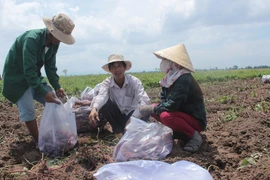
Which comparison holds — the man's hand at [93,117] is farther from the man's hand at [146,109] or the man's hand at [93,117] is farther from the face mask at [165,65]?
the face mask at [165,65]

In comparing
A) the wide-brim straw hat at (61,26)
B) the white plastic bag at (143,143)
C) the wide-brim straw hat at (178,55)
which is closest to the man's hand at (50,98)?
the wide-brim straw hat at (61,26)

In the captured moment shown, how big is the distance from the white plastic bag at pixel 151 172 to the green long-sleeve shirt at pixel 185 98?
920mm

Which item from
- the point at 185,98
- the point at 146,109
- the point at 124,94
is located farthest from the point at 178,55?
the point at 124,94

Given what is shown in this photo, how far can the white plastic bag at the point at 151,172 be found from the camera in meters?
1.78

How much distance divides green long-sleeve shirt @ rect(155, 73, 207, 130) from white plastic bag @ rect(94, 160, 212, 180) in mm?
920

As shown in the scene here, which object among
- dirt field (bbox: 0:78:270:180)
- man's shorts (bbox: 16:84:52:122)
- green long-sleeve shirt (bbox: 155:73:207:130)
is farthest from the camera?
man's shorts (bbox: 16:84:52:122)

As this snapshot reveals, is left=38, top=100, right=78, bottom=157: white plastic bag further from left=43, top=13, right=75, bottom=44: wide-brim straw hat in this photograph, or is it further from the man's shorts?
left=43, top=13, right=75, bottom=44: wide-brim straw hat

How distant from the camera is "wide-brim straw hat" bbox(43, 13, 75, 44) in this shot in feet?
9.78

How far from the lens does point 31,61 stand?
9.50 ft

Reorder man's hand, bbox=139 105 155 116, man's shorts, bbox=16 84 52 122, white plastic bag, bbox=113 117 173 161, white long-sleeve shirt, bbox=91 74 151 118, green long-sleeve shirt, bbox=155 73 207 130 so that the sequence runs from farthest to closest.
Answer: white long-sleeve shirt, bbox=91 74 151 118, man's shorts, bbox=16 84 52 122, man's hand, bbox=139 105 155 116, green long-sleeve shirt, bbox=155 73 207 130, white plastic bag, bbox=113 117 173 161

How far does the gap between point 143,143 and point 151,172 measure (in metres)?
0.86

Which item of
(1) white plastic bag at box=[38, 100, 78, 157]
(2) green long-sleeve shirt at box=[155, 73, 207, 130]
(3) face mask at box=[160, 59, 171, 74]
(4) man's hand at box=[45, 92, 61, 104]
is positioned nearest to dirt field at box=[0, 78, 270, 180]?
(1) white plastic bag at box=[38, 100, 78, 157]

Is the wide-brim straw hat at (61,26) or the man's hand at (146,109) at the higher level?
the wide-brim straw hat at (61,26)

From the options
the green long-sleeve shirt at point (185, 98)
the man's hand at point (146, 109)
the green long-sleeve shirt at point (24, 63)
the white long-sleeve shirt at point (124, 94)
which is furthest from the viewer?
the white long-sleeve shirt at point (124, 94)
